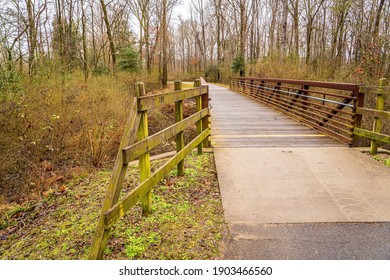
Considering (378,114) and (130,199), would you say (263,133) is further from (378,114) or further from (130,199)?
(130,199)

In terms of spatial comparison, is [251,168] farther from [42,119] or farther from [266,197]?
[42,119]

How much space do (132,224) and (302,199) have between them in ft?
7.37

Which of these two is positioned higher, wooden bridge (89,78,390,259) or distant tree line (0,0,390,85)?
distant tree line (0,0,390,85)

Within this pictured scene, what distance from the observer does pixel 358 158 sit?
544 cm

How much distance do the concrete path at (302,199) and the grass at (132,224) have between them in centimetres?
27

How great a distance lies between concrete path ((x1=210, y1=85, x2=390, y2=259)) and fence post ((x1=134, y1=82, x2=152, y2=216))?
997mm

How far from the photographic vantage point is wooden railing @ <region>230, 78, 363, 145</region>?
20.8ft

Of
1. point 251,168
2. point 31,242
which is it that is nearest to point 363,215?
point 251,168

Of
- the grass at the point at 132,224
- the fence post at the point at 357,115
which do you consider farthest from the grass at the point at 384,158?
the grass at the point at 132,224

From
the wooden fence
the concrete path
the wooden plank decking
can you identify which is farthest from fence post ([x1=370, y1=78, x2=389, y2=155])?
the wooden plank decking

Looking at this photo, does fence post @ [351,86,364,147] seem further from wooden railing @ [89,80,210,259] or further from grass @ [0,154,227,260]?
wooden railing @ [89,80,210,259]

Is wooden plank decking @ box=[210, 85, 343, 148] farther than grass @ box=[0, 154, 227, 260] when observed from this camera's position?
Yes

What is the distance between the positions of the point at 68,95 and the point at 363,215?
8368 millimetres
